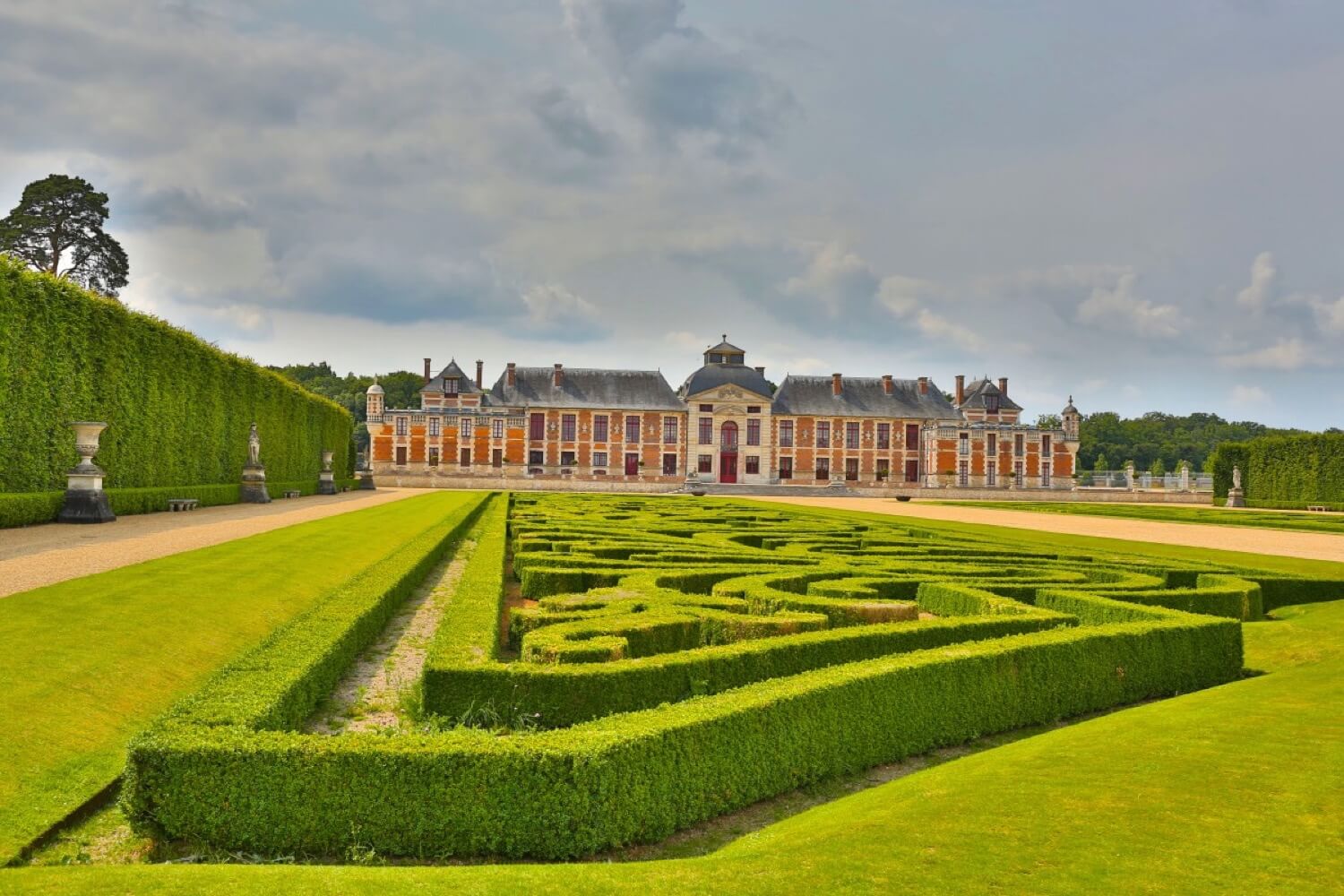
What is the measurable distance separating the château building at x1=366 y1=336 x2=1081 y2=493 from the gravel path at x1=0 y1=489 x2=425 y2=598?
1518 inches

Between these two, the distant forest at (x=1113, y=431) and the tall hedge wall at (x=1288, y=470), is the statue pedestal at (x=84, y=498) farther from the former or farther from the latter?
the distant forest at (x=1113, y=431)

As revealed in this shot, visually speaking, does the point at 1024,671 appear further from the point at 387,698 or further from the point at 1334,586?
the point at 1334,586

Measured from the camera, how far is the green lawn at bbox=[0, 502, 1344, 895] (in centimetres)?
269

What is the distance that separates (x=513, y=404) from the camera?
57531mm

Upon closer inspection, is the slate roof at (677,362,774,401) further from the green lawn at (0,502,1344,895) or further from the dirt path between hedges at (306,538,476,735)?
the green lawn at (0,502,1344,895)

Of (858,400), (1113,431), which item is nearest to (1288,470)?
(858,400)

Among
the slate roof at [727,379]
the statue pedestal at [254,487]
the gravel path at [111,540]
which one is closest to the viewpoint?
the gravel path at [111,540]

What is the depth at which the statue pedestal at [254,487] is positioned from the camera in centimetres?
2339

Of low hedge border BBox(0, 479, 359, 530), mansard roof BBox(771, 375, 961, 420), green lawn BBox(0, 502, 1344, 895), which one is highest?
mansard roof BBox(771, 375, 961, 420)

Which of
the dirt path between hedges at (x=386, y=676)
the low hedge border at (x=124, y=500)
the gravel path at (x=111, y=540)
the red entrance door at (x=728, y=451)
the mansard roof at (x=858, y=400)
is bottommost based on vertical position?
the dirt path between hedges at (x=386, y=676)

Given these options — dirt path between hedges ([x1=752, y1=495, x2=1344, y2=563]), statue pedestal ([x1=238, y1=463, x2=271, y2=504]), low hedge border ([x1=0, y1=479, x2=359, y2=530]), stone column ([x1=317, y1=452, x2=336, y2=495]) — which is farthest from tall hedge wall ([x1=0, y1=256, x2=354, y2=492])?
dirt path between hedges ([x1=752, y1=495, x2=1344, y2=563])

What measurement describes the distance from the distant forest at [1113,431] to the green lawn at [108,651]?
74958mm

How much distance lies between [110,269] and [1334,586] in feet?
169

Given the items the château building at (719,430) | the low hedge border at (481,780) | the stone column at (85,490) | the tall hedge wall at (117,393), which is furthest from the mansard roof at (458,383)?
the low hedge border at (481,780)
